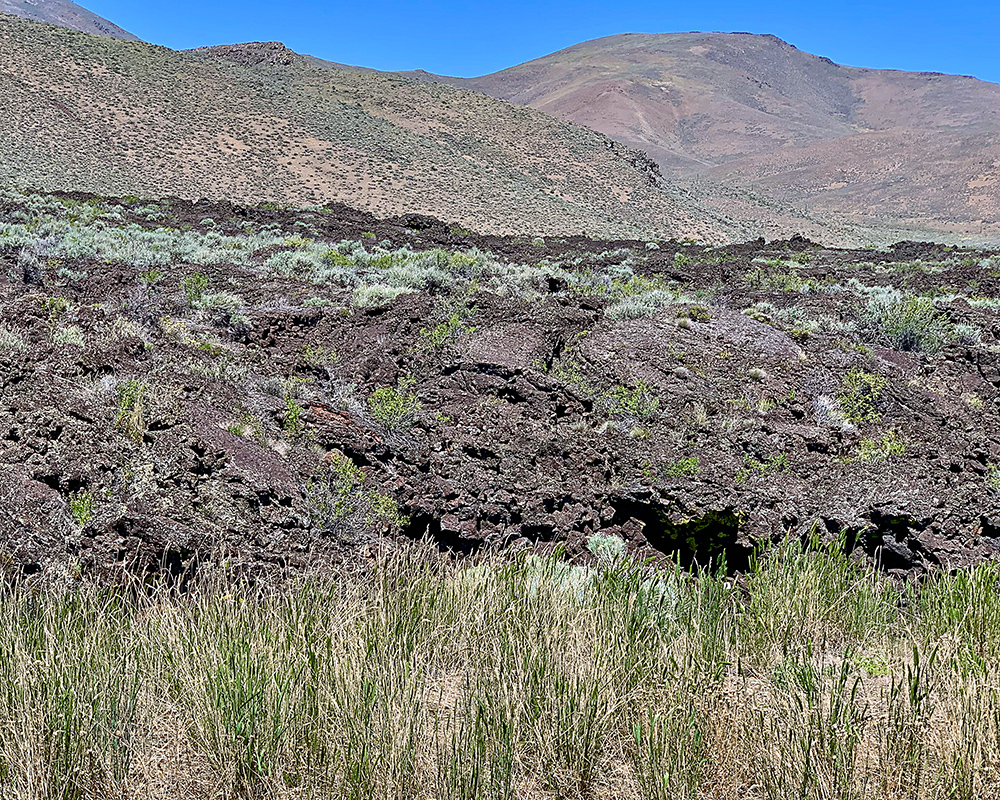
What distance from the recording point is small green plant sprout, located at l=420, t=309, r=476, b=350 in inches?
277

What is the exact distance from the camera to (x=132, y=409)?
496cm

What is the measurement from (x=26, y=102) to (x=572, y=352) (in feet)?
140

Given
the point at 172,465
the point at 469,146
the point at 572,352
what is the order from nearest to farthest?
the point at 172,465 < the point at 572,352 < the point at 469,146

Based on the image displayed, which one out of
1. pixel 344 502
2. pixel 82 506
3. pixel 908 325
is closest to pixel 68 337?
pixel 82 506

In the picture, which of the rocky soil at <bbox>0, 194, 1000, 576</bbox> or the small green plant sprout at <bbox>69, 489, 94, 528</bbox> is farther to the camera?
the rocky soil at <bbox>0, 194, 1000, 576</bbox>

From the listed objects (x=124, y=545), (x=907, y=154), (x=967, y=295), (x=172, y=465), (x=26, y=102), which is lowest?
(x=124, y=545)

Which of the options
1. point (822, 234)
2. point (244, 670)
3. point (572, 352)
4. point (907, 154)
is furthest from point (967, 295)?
point (907, 154)

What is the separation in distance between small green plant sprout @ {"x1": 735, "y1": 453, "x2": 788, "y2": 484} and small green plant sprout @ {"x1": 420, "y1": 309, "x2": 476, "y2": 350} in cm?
283

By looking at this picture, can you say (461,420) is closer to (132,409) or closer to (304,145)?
(132,409)

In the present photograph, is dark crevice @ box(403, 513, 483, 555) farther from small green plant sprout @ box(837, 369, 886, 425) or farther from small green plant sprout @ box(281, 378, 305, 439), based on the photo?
small green plant sprout @ box(837, 369, 886, 425)

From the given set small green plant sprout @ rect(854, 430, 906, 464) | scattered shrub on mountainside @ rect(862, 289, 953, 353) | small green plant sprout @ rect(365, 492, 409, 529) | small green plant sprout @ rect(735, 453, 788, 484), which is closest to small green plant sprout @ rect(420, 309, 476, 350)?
small green plant sprout @ rect(365, 492, 409, 529)

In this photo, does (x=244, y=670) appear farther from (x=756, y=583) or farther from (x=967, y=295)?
(x=967, y=295)

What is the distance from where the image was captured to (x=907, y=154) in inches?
3034

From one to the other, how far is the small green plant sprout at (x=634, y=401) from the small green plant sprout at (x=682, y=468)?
695 millimetres
